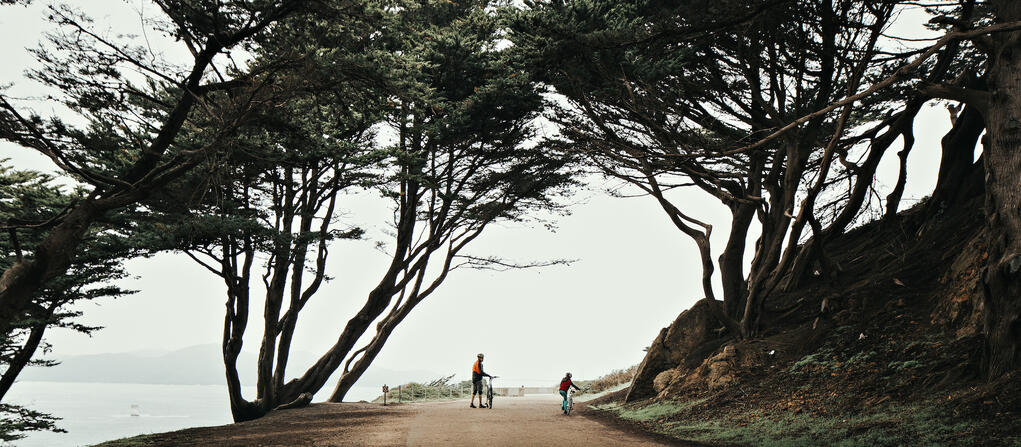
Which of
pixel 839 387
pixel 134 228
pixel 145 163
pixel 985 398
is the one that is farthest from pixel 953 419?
pixel 134 228

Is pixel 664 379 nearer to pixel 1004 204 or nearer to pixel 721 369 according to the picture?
pixel 721 369

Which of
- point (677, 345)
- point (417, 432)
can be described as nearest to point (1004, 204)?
point (677, 345)

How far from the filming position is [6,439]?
1405 cm

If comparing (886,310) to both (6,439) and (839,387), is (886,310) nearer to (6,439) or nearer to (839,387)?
(839,387)

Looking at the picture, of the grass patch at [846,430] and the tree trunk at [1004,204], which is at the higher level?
the tree trunk at [1004,204]

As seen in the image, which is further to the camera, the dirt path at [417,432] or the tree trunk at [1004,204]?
the dirt path at [417,432]

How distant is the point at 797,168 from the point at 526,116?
7.32m

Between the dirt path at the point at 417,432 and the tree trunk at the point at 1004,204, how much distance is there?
175 inches

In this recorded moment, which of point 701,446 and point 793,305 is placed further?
point 793,305

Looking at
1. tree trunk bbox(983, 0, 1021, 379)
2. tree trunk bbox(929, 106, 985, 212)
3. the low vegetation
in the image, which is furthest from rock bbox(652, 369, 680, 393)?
the low vegetation

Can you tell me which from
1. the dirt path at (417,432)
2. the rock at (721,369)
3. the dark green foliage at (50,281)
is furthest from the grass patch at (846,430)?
the dark green foliage at (50,281)

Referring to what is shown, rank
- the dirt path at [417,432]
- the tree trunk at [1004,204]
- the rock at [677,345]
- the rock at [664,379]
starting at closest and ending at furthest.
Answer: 1. the tree trunk at [1004,204]
2. the dirt path at [417,432]
3. the rock at [664,379]
4. the rock at [677,345]

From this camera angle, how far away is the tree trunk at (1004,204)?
24.3 ft

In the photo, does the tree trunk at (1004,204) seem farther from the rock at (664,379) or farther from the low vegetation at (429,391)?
the low vegetation at (429,391)
